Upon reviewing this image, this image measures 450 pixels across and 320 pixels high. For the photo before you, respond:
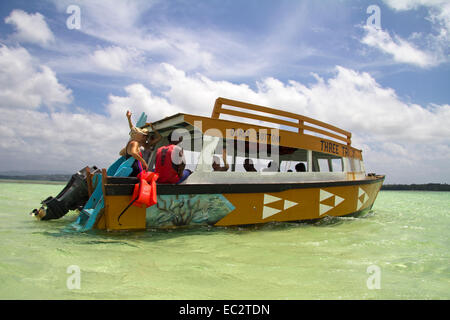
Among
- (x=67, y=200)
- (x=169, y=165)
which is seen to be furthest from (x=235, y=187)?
(x=67, y=200)

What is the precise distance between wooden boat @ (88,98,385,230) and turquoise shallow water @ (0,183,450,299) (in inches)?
10.1

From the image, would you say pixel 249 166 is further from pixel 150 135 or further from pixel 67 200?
pixel 67 200

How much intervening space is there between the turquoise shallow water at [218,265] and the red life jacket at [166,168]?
735 mm

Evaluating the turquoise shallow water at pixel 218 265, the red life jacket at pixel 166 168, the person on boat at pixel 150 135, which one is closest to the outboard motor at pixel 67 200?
the turquoise shallow water at pixel 218 265

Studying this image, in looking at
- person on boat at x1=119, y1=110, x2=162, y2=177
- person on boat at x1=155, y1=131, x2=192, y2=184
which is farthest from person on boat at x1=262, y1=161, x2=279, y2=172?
person on boat at x1=119, y1=110, x2=162, y2=177

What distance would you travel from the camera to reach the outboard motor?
524 centimetres

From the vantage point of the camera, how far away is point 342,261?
2932 mm

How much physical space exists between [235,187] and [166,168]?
3.70 feet

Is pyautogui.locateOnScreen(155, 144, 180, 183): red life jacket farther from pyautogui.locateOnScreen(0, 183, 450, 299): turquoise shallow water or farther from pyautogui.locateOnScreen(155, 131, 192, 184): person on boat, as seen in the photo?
pyautogui.locateOnScreen(0, 183, 450, 299): turquoise shallow water

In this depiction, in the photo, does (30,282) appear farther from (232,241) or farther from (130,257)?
(232,241)

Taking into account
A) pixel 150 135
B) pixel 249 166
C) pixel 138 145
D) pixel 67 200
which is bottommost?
pixel 67 200

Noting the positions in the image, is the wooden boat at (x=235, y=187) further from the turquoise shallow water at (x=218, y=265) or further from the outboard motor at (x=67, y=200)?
the outboard motor at (x=67, y=200)

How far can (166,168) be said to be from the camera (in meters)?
4.09
